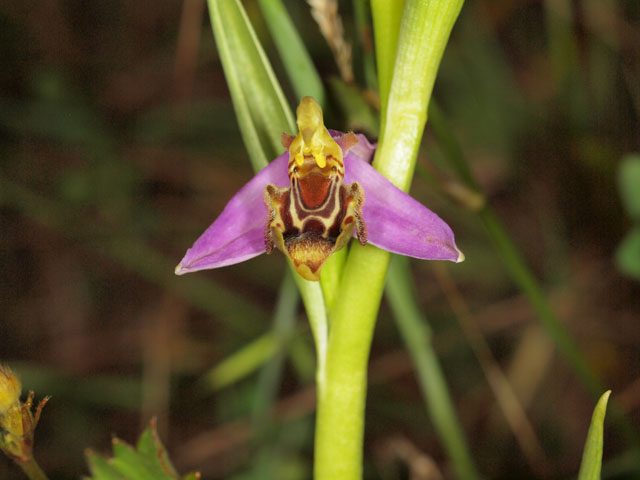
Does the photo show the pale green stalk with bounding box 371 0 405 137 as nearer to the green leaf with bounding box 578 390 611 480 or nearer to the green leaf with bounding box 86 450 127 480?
the green leaf with bounding box 578 390 611 480

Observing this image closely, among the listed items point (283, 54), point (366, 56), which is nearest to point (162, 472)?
point (283, 54)

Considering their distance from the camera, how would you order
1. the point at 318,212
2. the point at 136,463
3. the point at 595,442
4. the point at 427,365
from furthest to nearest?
the point at 427,365, the point at 136,463, the point at 318,212, the point at 595,442

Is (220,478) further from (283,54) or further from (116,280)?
(283,54)

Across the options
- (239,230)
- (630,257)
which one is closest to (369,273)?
(239,230)

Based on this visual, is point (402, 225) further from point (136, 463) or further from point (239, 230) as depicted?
point (136, 463)

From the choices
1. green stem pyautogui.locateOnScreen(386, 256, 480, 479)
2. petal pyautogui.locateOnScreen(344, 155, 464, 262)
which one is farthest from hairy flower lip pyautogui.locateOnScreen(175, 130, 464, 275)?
green stem pyautogui.locateOnScreen(386, 256, 480, 479)

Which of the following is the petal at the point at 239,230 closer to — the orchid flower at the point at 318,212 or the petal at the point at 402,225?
the orchid flower at the point at 318,212
